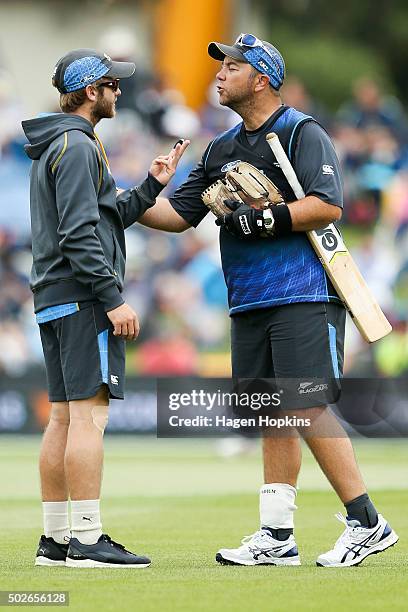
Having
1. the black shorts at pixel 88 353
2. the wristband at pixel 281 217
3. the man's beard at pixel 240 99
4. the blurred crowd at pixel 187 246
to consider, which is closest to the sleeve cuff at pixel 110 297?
the black shorts at pixel 88 353

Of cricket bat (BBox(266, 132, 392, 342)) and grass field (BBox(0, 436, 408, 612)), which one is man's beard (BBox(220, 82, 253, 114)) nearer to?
cricket bat (BBox(266, 132, 392, 342))

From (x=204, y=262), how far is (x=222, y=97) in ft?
36.1

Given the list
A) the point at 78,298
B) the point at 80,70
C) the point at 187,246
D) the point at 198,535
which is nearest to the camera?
the point at 78,298

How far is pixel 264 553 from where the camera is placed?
24.8 ft

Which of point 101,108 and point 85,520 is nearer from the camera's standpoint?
point 85,520

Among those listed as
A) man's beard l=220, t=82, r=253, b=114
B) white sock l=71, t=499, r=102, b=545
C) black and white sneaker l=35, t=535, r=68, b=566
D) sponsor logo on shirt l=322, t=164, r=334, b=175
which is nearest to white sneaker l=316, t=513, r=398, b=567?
white sock l=71, t=499, r=102, b=545

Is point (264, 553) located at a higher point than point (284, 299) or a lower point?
lower

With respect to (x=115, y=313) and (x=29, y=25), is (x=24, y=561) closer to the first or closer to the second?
(x=115, y=313)

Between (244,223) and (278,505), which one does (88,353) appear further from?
(278,505)

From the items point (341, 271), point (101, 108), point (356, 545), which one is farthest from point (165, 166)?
point (356, 545)

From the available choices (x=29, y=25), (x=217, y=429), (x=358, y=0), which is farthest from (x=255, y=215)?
(x=358, y=0)

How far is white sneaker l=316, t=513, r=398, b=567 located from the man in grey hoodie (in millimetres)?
914

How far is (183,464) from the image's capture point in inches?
596

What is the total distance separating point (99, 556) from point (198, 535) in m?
1.87
